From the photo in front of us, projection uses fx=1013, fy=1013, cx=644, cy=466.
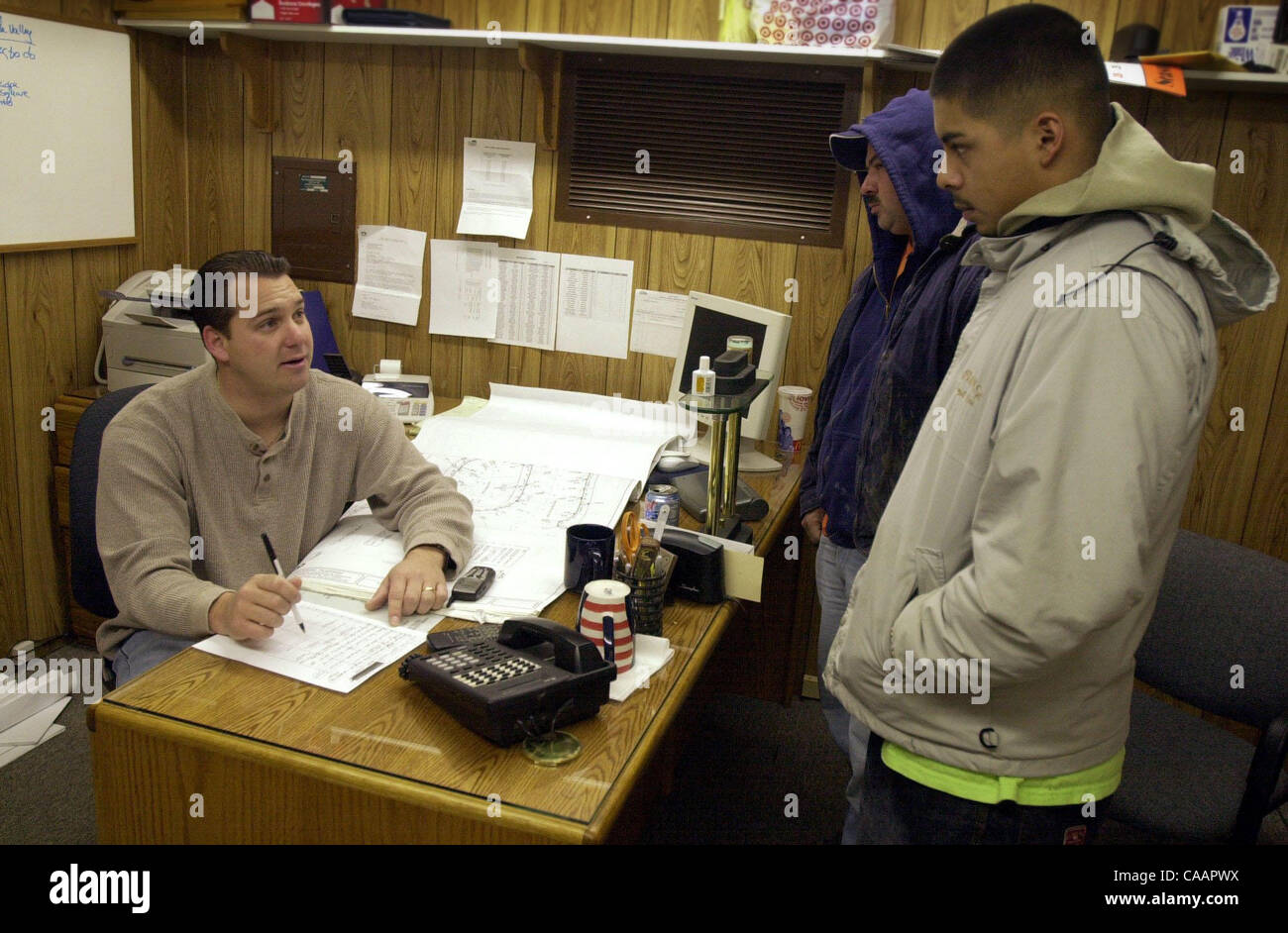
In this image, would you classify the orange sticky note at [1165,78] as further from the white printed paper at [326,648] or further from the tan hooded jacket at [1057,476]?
the white printed paper at [326,648]

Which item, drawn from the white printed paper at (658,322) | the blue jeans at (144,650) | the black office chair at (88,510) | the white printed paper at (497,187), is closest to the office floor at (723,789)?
the black office chair at (88,510)

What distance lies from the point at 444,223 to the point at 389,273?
9.8 inches

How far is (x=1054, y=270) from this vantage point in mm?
1179

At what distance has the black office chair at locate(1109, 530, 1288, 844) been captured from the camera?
1.79 meters

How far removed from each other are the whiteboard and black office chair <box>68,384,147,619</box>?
119 cm

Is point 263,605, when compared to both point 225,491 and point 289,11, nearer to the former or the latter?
point 225,491

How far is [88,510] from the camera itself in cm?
190

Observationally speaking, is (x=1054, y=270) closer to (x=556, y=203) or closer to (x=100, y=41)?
(x=556, y=203)

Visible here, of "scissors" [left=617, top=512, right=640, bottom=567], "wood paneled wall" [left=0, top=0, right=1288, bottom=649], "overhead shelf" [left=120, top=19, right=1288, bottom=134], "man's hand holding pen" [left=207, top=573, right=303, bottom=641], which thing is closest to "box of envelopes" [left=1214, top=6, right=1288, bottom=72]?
"overhead shelf" [left=120, top=19, right=1288, bottom=134]

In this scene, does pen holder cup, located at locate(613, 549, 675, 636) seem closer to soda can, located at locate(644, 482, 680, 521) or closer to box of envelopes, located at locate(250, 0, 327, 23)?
soda can, located at locate(644, 482, 680, 521)

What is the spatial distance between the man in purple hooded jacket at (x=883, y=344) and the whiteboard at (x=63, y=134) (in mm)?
2200
